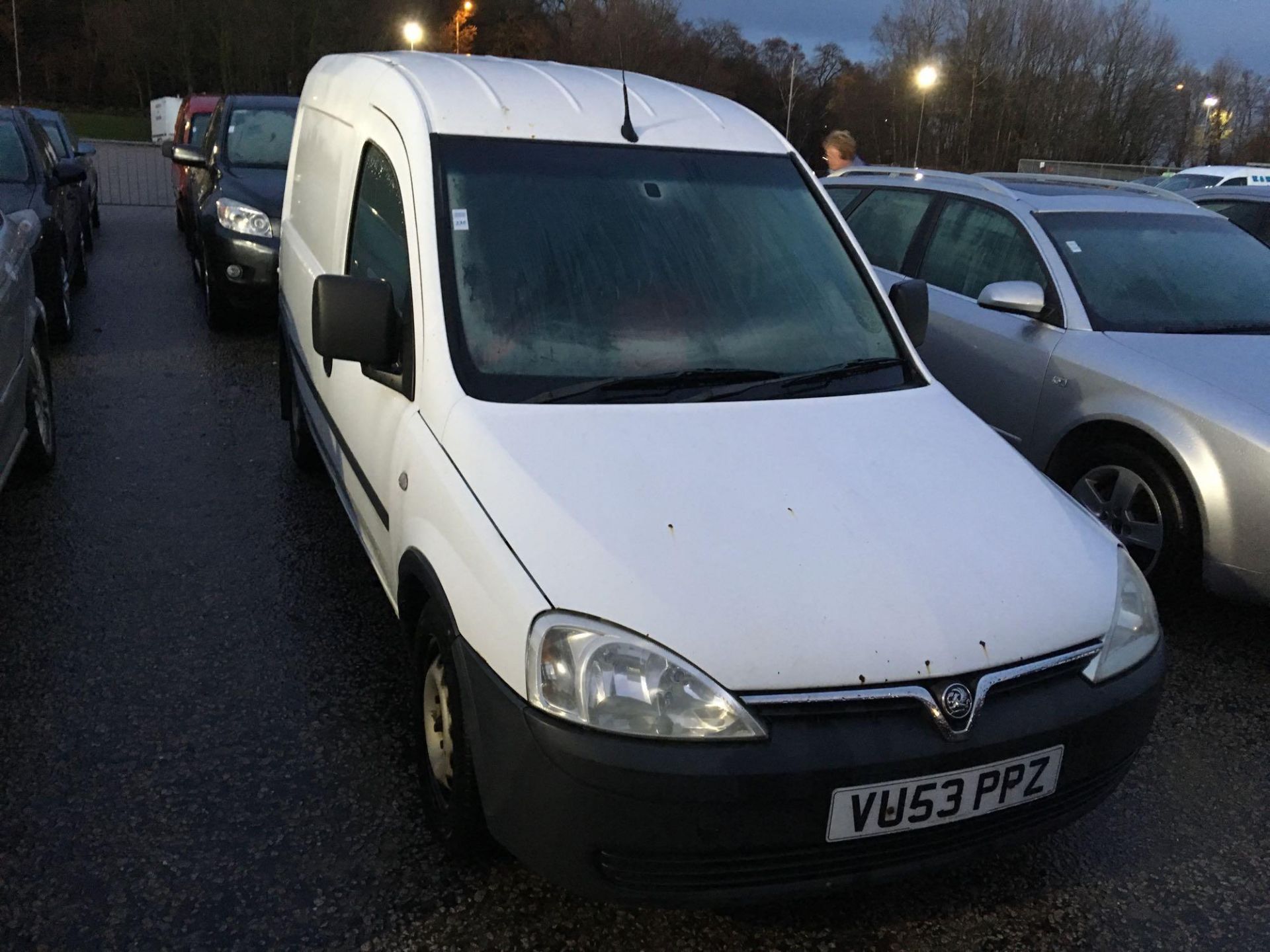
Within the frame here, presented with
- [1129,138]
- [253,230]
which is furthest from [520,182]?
[1129,138]

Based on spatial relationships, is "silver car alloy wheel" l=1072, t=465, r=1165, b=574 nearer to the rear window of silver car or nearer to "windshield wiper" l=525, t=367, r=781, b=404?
the rear window of silver car

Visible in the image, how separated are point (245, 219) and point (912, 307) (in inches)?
244

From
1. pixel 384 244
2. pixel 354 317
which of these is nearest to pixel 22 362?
pixel 384 244

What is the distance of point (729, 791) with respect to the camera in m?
2.19

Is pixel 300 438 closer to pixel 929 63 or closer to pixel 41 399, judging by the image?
pixel 41 399

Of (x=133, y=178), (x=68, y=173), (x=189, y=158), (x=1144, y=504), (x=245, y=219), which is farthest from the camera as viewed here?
(x=133, y=178)

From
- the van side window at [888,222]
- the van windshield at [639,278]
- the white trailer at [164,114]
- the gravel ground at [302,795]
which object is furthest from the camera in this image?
the white trailer at [164,114]

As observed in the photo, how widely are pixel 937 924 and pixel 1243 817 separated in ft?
3.72

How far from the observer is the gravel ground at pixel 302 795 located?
2680 millimetres

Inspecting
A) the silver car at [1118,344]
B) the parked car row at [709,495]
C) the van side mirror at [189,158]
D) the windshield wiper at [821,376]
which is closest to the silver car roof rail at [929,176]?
the silver car at [1118,344]

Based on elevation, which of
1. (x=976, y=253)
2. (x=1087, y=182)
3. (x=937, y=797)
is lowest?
(x=937, y=797)

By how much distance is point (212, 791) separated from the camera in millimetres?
3096

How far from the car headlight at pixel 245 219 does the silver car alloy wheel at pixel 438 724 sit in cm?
640

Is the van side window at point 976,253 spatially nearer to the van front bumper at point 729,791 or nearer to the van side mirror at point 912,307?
the van side mirror at point 912,307
